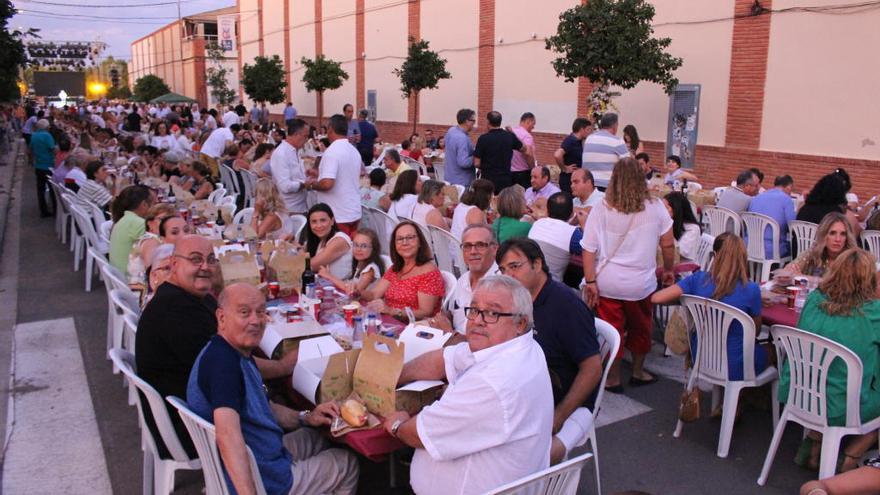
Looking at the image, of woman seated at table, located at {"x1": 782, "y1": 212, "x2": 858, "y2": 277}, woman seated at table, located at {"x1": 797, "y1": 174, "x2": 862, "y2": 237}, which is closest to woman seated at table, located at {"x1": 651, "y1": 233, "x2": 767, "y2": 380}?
woman seated at table, located at {"x1": 782, "y1": 212, "x2": 858, "y2": 277}

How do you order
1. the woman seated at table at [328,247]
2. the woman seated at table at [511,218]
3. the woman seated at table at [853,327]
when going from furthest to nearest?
the woman seated at table at [511,218] → the woman seated at table at [328,247] → the woman seated at table at [853,327]

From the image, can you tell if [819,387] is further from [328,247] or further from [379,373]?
[328,247]

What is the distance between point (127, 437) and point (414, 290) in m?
1.97

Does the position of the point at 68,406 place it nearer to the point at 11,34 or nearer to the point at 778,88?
the point at 778,88

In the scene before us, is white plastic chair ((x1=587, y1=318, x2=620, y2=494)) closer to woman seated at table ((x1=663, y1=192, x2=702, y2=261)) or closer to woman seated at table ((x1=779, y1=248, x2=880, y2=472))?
woman seated at table ((x1=779, y1=248, x2=880, y2=472))

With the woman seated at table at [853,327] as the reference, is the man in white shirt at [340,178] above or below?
above

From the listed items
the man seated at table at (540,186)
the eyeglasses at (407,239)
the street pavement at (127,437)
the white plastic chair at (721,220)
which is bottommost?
the street pavement at (127,437)

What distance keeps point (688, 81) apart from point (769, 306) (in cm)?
977

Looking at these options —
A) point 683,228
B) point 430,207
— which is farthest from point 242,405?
point 430,207

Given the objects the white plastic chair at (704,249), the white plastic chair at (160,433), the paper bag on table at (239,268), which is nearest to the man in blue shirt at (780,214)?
the white plastic chair at (704,249)

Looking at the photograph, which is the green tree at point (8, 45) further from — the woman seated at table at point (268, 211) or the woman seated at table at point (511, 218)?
the woman seated at table at point (511, 218)

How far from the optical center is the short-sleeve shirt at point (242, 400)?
101 inches

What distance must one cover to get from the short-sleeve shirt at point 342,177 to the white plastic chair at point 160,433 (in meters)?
3.95

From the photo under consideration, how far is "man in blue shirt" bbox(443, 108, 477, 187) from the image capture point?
367 inches
